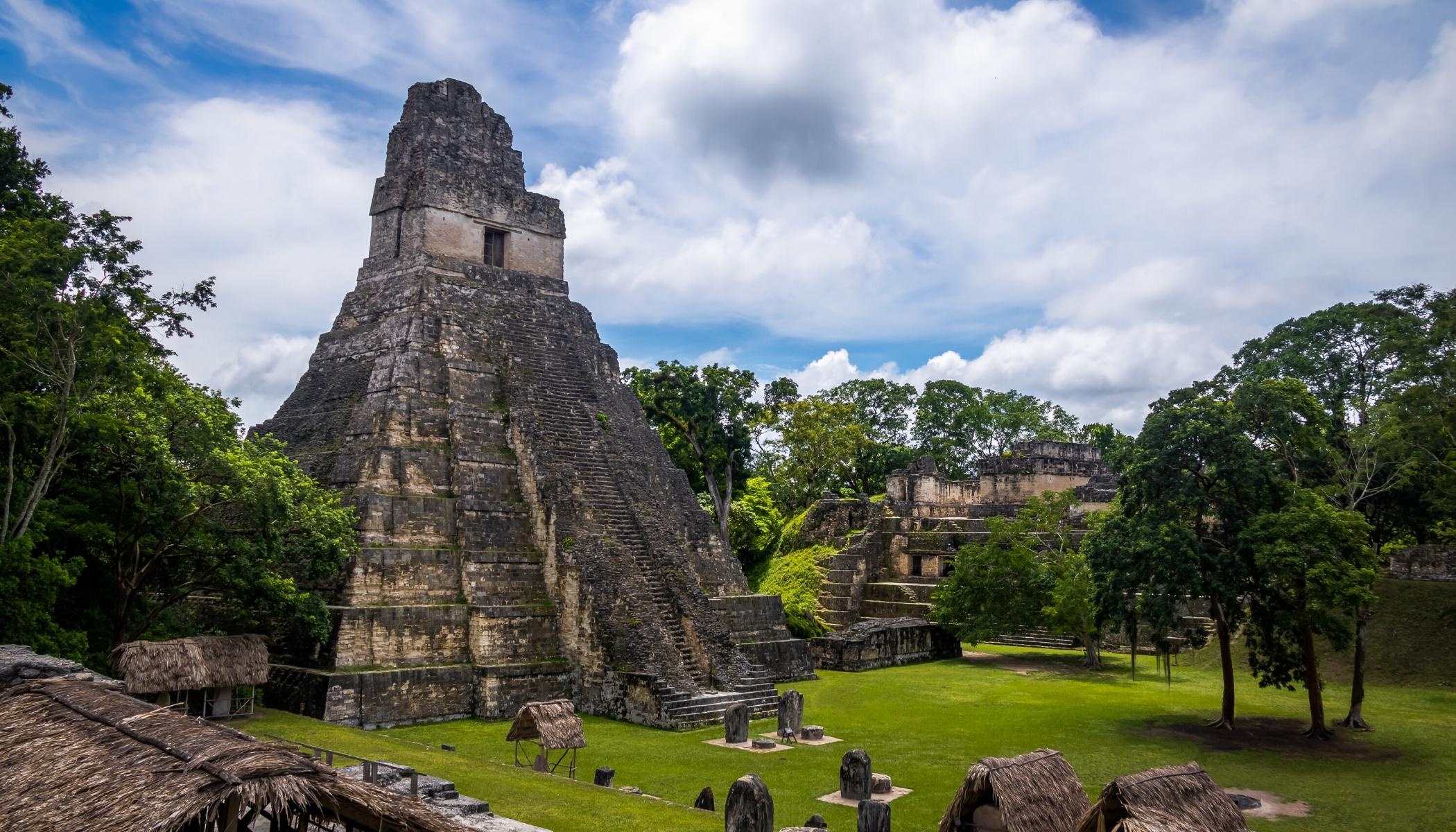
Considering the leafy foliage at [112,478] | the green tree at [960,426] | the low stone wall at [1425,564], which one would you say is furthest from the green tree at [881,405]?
the leafy foliage at [112,478]

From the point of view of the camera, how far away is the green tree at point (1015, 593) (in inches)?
952

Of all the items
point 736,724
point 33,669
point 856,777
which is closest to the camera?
point 33,669

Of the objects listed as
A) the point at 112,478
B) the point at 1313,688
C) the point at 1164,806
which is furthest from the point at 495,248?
the point at 1164,806

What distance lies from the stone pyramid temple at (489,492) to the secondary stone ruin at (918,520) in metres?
8.74

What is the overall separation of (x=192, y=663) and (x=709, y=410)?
21.7 meters

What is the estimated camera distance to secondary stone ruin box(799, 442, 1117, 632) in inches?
1202

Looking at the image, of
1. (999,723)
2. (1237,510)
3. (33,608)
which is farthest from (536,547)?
(1237,510)

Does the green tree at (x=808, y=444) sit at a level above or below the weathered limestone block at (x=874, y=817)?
above

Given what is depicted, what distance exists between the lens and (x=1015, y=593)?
83.8 feet

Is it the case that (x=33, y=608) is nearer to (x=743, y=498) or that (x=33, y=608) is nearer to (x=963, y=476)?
(x=743, y=498)

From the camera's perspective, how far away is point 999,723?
666 inches

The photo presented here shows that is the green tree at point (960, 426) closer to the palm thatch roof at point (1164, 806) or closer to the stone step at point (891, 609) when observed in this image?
the stone step at point (891, 609)

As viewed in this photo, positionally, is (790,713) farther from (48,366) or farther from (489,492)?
(48,366)

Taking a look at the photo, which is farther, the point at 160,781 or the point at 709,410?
the point at 709,410
